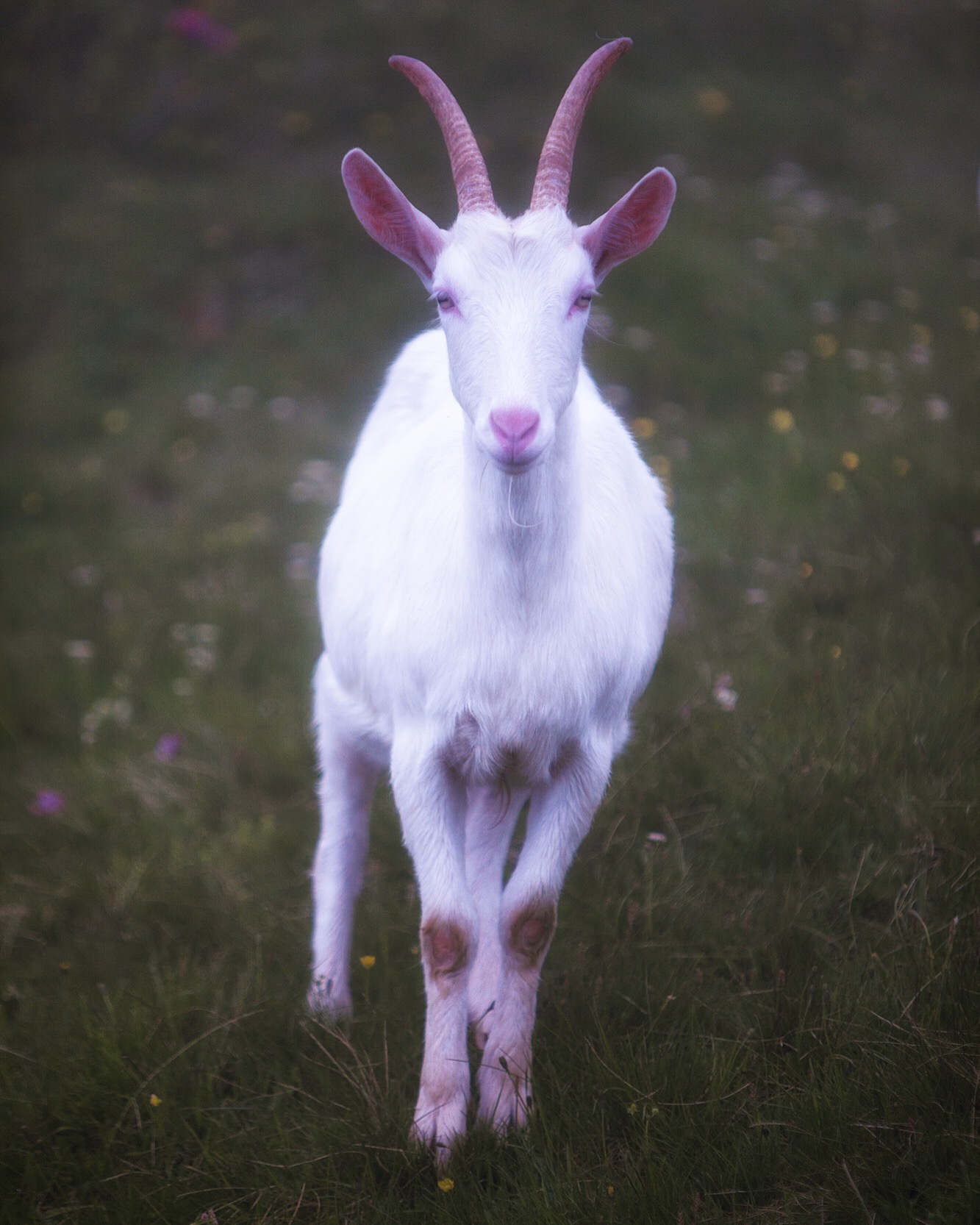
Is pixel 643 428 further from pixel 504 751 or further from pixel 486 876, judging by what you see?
pixel 504 751

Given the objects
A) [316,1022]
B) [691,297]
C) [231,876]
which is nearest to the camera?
[316,1022]

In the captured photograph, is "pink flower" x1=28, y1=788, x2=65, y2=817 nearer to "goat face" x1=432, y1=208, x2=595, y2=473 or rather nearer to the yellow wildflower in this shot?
"goat face" x1=432, y1=208, x2=595, y2=473

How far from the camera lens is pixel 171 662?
533cm

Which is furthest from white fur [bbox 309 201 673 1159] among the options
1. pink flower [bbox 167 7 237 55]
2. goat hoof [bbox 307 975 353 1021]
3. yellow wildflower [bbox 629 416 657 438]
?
pink flower [bbox 167 7 237 55]

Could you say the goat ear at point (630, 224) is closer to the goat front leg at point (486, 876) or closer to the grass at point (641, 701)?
the goat front leg at point (486, 876)

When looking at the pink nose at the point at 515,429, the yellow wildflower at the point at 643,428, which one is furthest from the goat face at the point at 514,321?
the yellow wildflower at the point at 643,428

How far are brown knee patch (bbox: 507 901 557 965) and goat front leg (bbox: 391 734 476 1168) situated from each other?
10 cm

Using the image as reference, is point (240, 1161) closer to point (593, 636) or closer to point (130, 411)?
point (593, 636)

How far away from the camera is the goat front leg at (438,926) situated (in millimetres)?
2561

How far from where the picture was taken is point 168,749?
→ 4.38 metres

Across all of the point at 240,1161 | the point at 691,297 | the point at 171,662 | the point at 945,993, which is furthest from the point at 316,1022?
the point at 691,297

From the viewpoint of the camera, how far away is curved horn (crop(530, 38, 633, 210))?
2537 millimetres

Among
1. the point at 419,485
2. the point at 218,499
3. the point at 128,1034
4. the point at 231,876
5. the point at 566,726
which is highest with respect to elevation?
the point at 419,485

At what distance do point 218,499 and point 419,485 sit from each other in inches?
152
